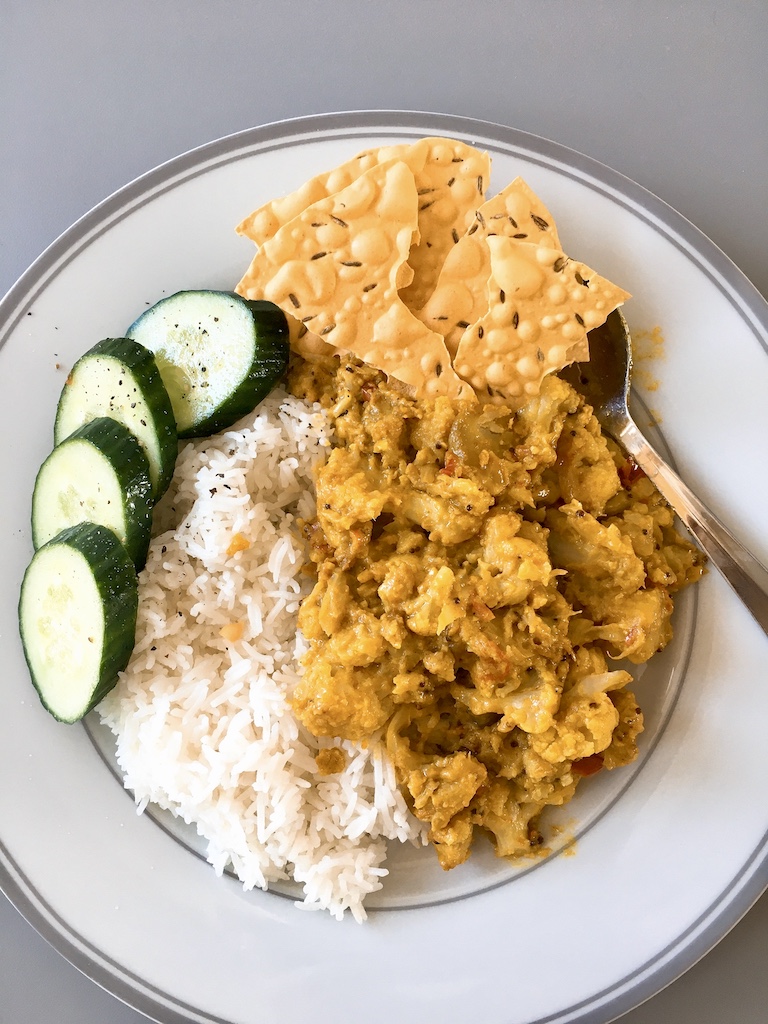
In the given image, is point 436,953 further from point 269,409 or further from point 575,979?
point 269,409

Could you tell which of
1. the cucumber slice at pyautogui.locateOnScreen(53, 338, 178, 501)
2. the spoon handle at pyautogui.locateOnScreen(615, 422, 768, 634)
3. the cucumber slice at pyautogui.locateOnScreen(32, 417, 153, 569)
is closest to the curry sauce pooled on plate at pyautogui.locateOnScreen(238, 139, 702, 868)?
the spoon handle at pyautogui.locateOnScreen(615, 422, 768, 634)

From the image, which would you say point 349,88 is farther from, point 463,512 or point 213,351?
point 463,512

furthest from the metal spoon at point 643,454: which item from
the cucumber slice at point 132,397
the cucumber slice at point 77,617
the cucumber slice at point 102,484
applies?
the cucumber slice at point 77,617

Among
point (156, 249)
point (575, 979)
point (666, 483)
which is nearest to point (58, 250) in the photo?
point (156, 249)

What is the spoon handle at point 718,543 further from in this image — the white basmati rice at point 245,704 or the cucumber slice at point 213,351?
the cucumber slice at point 213,351

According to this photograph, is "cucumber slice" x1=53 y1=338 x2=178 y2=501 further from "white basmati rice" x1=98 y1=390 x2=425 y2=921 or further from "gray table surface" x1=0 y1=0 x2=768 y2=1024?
"gray table surface" x1=0 y1=0 x2=768 y2=1024

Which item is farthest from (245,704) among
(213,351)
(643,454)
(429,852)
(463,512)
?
(643,454)
